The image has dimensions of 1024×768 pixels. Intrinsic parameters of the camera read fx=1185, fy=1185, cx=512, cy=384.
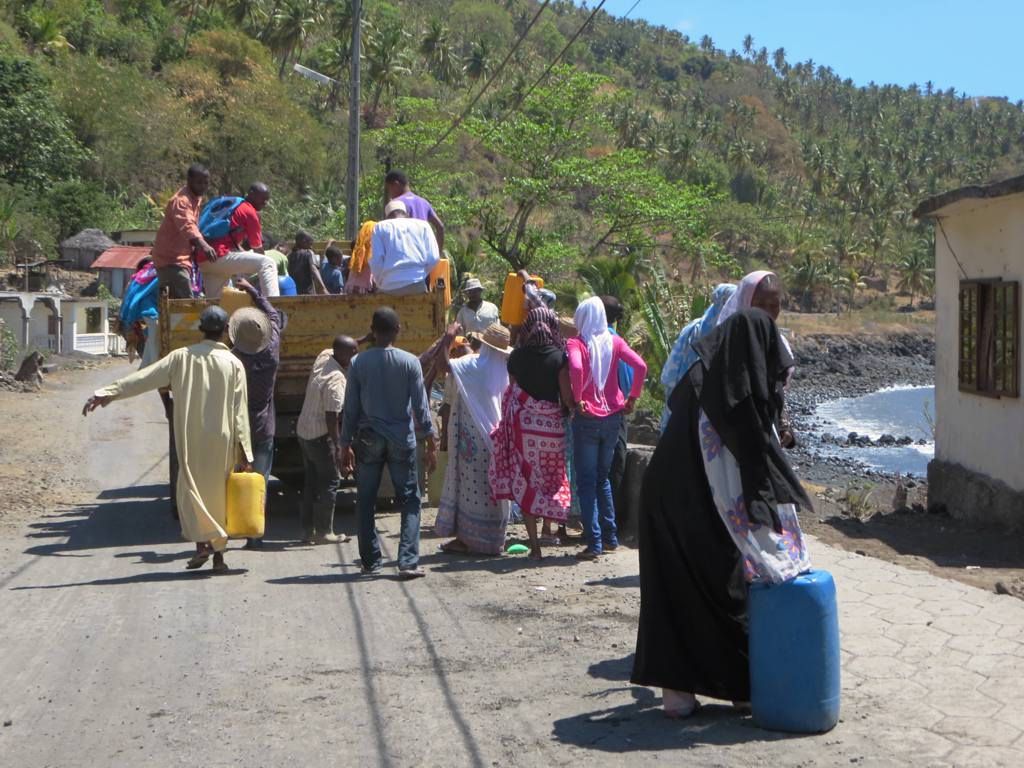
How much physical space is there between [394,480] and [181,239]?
12.0 feet

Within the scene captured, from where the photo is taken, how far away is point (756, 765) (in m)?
4.43

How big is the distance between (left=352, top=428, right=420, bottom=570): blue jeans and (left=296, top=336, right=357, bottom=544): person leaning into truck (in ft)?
3.52

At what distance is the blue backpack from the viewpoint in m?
10.6

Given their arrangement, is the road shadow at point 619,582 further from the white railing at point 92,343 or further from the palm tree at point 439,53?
the palm tree at point 439,53

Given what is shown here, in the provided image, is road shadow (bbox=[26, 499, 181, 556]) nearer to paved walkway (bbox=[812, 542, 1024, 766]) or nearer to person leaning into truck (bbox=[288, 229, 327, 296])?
person leaning into truck (bbox=[288, 229, 327, 296])

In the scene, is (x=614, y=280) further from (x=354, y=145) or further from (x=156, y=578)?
(x=156, y=578)

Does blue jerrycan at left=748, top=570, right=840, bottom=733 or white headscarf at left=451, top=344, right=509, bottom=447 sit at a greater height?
white headscarf at left=451, top=344, right=509, bottom=447

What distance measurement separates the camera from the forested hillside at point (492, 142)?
32156mm

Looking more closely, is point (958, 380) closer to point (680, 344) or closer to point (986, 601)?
point (986, 601)

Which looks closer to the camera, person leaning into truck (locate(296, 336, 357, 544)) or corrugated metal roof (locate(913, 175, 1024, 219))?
person leaning into truck (locate(296, 336, 357, 544))

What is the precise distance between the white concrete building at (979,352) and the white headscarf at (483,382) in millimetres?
5165

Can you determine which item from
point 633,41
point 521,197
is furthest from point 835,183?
point 521,197

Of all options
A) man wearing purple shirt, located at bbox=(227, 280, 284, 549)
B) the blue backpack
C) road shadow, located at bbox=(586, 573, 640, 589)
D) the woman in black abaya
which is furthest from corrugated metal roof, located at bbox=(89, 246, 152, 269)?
the woman in black abaya

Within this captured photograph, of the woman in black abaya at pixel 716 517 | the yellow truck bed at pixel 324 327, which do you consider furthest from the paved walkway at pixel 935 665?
the yellow truck bed at pixel 324 327
